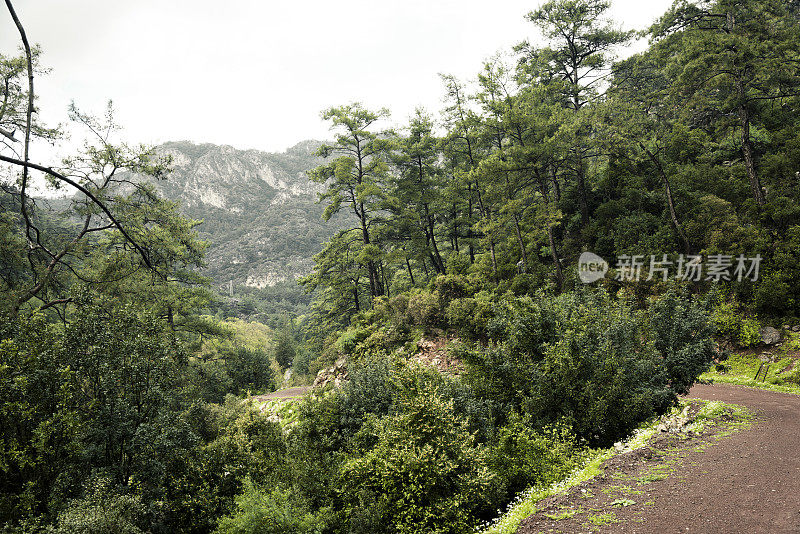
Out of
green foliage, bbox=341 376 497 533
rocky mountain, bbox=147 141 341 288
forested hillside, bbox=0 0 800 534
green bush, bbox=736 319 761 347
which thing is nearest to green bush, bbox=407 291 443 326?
forested hillside, bbox=0 0 800 534

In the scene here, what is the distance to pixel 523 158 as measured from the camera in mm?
16891

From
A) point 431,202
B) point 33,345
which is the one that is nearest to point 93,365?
point 33,345

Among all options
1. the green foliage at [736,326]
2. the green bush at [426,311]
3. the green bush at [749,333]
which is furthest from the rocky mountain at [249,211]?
the green bush at [749,333]

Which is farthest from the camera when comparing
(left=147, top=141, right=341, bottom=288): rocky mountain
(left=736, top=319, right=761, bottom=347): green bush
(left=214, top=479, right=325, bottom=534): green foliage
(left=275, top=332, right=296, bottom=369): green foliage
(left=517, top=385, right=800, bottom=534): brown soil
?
(left=147, top=141, right=341, bottom=288): rocky mountain

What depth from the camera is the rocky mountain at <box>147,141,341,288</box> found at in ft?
412

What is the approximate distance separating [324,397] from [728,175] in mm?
20188

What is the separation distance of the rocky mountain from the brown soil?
101457mm

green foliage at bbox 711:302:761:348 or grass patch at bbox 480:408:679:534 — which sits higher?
green foliage at bbox 711:302:761:348

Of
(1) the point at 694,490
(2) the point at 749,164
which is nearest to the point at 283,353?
(1) the point at 694,490

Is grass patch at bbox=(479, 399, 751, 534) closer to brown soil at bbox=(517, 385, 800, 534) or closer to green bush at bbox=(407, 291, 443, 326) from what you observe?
brown soil at bbox=(517, 385, 800, 534)

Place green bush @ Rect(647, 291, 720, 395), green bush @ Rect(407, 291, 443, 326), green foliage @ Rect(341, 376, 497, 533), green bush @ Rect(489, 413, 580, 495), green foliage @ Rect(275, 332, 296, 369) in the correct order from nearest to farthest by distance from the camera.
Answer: green foliage @ Rect(341, 376, 497, 533), green bush @ Rect(489, 413, 580, 495), green bush @ Rect(647, 291, 720, 395), green bush @ Rect(407, 291, 443, 326), green foliage @ Rect(275, 332, 296, 369)

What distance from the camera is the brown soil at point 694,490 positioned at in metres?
5.08

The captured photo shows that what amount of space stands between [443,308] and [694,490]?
42.5 feet

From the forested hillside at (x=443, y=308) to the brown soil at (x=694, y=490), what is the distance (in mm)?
1016
